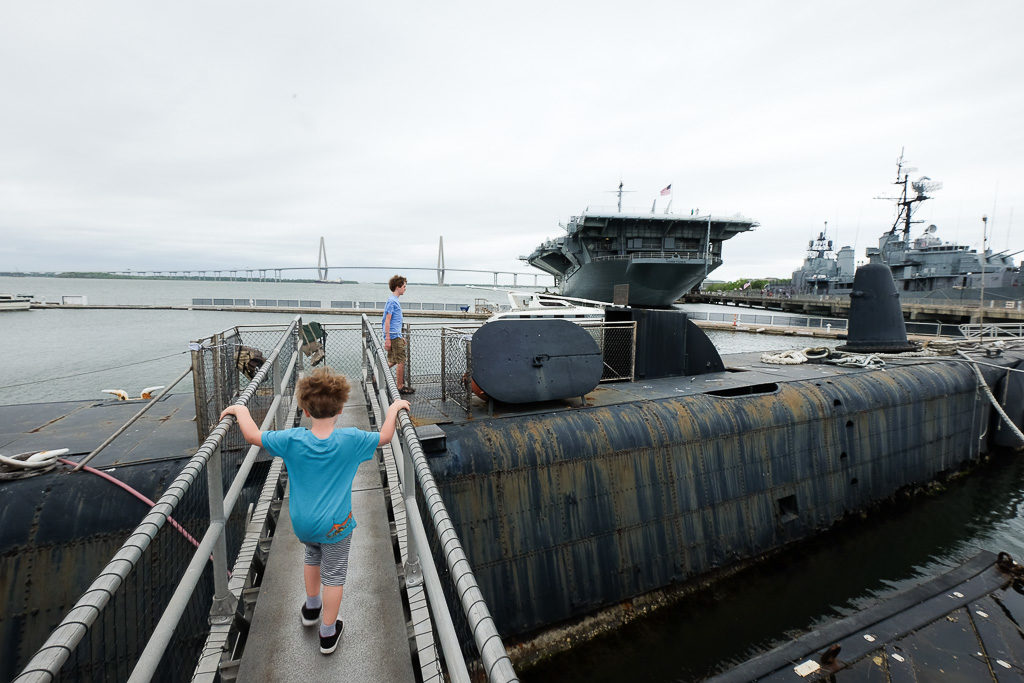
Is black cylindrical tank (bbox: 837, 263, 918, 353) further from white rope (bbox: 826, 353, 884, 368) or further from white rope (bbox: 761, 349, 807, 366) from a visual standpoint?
white rope (bbox: 761, 349, 807, 366)

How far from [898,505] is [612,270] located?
40706 millimetres

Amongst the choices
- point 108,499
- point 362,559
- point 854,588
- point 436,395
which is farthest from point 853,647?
point 108,499

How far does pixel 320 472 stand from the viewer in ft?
9.43

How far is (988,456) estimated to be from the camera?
15.1m

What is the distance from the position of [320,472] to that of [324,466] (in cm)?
5

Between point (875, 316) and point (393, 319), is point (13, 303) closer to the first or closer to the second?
point (393, 319)

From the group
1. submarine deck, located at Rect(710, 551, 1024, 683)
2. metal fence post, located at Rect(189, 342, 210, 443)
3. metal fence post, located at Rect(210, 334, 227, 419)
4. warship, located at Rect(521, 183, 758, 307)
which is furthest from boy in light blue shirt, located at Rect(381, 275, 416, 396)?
warship, located at Rect(521, 183, 758, 307)

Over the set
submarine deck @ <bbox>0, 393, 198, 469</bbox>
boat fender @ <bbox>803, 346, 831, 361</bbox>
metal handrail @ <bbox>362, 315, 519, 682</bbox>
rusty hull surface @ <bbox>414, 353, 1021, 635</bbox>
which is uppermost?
metal handrail @ <bbox>362, 315, 519, 682</bbox>

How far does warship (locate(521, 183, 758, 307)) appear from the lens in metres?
49.1

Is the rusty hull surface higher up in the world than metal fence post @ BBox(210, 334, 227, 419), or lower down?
lower down

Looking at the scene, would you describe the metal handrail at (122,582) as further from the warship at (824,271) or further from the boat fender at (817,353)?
the warship at (824,271)

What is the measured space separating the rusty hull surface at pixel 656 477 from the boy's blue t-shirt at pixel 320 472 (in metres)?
3.72

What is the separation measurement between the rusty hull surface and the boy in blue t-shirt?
3634 mm

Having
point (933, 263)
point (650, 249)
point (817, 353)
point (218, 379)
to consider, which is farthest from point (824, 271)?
point (218, 379)
